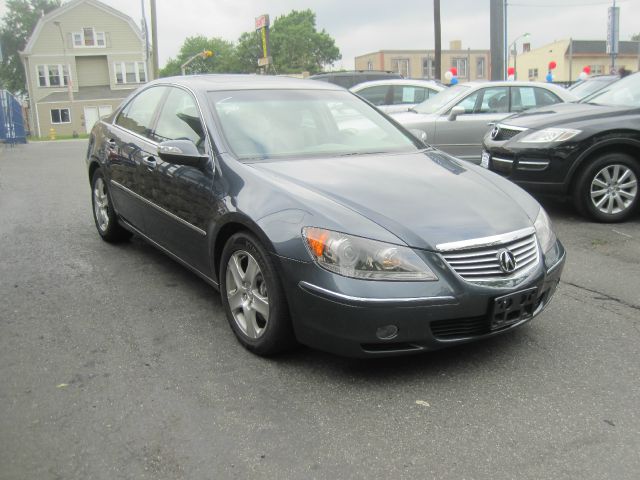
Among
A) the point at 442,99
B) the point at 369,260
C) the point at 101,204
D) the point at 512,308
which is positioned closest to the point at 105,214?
the point at 101,204

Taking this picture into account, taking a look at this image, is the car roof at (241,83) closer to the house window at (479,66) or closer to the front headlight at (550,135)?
the front headlight at (550,135)

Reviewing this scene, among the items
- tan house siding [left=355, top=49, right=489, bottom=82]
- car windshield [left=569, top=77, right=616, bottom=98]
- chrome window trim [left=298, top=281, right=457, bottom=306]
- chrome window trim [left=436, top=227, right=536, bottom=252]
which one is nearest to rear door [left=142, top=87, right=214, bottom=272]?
chrome window trim [left=298, top=281, right=457, bottom=306]

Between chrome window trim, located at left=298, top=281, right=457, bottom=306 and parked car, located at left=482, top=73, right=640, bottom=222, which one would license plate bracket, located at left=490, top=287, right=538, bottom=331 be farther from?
parked car, located at left=482, top=73, right=640, bottom=222

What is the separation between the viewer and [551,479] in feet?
7.89

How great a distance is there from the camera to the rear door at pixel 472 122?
9.56 m

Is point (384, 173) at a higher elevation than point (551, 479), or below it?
higher

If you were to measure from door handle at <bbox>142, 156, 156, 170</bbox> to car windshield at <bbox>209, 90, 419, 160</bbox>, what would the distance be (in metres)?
0.67

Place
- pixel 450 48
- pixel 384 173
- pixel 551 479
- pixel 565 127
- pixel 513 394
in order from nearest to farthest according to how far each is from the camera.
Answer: pixel 551 479 < pixel 513 394 < pixel 384 173 < pixel 565 127 < pixel 450 48

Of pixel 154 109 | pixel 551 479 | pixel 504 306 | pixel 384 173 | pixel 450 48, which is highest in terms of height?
pixel 450 48

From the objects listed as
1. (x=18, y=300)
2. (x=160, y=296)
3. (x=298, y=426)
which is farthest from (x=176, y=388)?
(x=18, y=300)

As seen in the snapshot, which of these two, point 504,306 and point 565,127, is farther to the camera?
point 565,127

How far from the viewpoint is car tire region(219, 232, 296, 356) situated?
328 centimetres

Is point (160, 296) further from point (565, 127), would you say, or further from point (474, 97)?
point (474, 97)

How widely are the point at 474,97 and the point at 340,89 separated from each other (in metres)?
5.32
